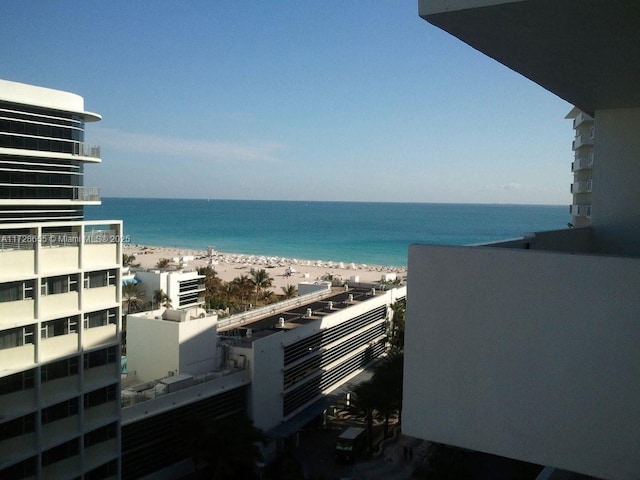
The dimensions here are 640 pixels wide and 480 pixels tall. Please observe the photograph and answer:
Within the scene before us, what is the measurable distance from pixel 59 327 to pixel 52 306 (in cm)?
57

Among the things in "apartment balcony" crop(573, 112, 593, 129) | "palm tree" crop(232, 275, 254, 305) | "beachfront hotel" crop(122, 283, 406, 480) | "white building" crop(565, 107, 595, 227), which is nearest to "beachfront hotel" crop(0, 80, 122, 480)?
"beachfront hotel" crop(122, 283, 406, 480)

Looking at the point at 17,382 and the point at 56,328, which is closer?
the point at 17,382

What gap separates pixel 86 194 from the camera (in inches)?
746

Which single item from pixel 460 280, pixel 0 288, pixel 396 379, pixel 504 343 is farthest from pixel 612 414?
pixel 396 379

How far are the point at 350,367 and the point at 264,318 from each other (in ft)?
17.1

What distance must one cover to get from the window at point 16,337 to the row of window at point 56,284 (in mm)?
723

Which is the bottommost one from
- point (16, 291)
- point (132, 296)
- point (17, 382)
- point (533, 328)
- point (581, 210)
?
point (132, 296)

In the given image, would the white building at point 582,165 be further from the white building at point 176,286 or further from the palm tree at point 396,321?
the white building at point 176,286

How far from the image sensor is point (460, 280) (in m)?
3.24

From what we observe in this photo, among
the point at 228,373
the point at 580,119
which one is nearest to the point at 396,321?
the point at 228,373

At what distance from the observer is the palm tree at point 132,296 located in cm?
3850

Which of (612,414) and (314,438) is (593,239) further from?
(314,438)

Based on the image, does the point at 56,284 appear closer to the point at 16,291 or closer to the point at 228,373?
the point at 16,291

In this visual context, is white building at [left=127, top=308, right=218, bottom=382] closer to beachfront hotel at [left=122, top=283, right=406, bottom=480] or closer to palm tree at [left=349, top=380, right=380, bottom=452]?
beachfront hotel at [left=122, top=283, right=406, bottom=480]
